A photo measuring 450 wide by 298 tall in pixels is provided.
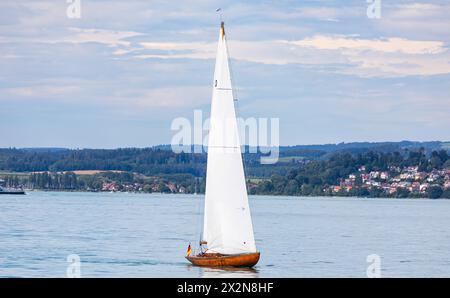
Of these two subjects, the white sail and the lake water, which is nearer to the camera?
the white sail

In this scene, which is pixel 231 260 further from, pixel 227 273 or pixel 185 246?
pixel 185 246

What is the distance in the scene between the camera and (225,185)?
1656 inches

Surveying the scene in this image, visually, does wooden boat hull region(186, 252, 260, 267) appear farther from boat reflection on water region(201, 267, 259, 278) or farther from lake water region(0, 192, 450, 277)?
lake water region(0, 192, 450, 277)

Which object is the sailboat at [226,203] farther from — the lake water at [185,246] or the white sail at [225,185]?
the lake water at [185,246]

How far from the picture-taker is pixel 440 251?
64875mm

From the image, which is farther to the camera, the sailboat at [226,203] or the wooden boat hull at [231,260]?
the wooden boat hull at [231,260]

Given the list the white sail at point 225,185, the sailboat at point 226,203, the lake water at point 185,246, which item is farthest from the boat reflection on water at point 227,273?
the white sail at point 225,185

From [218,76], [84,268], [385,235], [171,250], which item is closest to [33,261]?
[84,268]

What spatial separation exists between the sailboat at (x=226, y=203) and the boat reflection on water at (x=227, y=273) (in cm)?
22

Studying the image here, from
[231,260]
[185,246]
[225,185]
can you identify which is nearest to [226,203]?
[225,185]

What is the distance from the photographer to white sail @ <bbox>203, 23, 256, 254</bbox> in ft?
134

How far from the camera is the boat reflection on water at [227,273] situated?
40.9m

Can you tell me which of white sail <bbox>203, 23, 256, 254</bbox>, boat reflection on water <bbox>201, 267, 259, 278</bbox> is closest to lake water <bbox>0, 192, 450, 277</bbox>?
boat reflection on water <bbox>201, 267, 259, 278</bbox>
